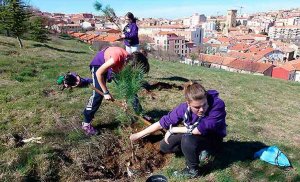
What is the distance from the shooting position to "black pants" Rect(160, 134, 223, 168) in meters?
3.50

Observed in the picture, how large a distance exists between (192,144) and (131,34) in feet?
14.9

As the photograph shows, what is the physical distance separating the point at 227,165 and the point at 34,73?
6238 mm

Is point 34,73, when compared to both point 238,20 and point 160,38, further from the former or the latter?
point 238,20

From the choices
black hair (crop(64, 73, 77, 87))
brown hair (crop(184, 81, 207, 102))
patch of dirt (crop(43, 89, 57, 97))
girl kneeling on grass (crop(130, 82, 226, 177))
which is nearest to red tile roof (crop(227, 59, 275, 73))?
black hair (crop(64, 73, 77, 87))

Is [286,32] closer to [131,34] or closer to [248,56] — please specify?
[248,56]

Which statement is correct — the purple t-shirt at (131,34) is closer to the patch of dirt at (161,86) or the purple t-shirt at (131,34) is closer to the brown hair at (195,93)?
the patch of dirt at (161,86)

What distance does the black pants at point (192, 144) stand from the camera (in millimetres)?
3496

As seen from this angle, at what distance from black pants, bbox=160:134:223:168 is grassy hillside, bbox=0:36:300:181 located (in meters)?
0.31

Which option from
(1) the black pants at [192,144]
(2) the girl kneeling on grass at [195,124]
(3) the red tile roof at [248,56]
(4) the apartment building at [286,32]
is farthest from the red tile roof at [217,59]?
(4) the apartment building at [286,32]

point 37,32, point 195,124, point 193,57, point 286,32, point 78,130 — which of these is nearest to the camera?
point 195,124

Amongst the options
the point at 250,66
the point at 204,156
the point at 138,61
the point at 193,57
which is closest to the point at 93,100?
the point at 138,61

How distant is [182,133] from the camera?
3.68 meters

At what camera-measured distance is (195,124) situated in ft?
11.5

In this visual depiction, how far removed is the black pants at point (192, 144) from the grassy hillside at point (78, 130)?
0.31m
